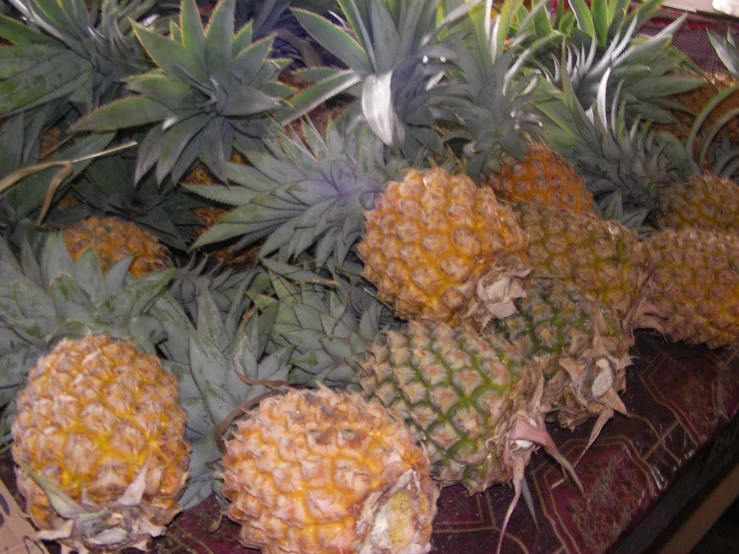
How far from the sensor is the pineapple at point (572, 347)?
114 cm

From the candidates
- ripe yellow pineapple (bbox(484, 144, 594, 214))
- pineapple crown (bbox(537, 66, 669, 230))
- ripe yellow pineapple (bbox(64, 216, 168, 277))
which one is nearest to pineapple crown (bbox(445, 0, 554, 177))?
ripe yellow pineapple (bbox(484, 144, 594, 214))

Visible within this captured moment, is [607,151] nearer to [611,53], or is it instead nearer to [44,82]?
[611,53]

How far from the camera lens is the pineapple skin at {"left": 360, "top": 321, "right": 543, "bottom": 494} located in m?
0.99

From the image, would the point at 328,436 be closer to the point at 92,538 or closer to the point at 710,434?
the point at 92,538

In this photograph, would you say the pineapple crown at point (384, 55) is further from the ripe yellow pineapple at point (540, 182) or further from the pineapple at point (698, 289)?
the pineapple at point (698, 289)

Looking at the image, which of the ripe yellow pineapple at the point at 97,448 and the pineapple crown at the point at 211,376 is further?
the pineapple crown at the point at 211,376

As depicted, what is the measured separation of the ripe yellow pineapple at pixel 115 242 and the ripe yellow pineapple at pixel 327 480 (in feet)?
1.92

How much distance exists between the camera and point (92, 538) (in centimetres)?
88

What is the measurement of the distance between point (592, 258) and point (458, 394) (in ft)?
1.78

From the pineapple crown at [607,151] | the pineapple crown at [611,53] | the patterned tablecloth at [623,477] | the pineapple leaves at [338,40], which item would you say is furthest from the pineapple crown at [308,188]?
the pineapple crown at [611,53]

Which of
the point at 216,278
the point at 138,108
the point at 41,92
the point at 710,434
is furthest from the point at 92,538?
the point at 710,434

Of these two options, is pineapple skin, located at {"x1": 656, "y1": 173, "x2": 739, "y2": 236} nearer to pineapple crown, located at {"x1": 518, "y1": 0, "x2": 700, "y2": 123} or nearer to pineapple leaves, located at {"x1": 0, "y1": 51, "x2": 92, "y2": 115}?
pineapple crown, located at {"x1": 518, "y1": 0, "x2": 700, "y2": 123}

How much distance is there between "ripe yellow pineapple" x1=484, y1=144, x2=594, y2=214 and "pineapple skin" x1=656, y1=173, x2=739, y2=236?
40 centimetres

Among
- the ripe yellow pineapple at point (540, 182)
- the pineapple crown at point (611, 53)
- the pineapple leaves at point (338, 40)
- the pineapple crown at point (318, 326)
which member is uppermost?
the pineapple crown at point (611, 53)
